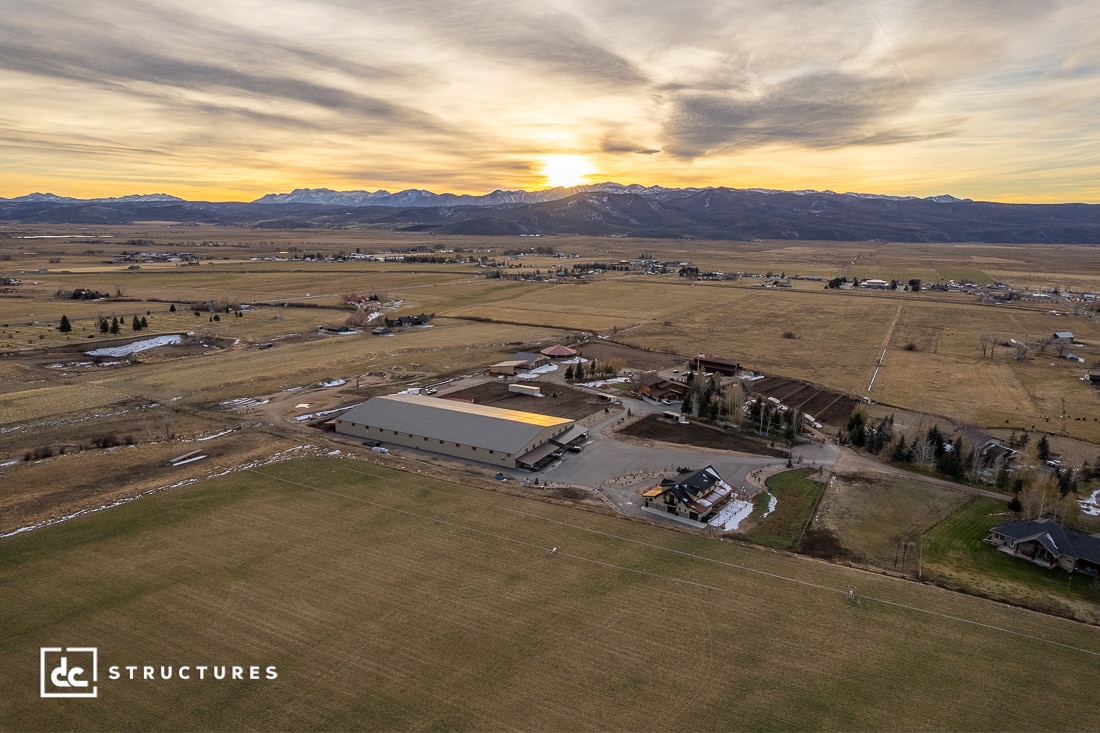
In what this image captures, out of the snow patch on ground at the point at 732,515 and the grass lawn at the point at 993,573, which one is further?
the snow patch on ground at the point at 732,515

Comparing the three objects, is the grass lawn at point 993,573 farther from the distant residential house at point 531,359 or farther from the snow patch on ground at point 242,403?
the snow patch on ground at point 242,403

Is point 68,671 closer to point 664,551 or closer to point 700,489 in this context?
point 664,551

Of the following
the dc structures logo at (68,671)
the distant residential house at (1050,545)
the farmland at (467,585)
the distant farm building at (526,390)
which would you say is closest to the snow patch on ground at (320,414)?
the farmland at (467,585)

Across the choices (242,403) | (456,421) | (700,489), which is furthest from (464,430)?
(242,403)

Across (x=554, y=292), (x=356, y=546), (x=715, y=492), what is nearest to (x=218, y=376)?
(x=356, y=546)

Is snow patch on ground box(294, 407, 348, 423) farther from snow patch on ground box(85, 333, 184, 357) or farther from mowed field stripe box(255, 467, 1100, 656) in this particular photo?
snow patch on ground box(85, 333, 184, 357)
